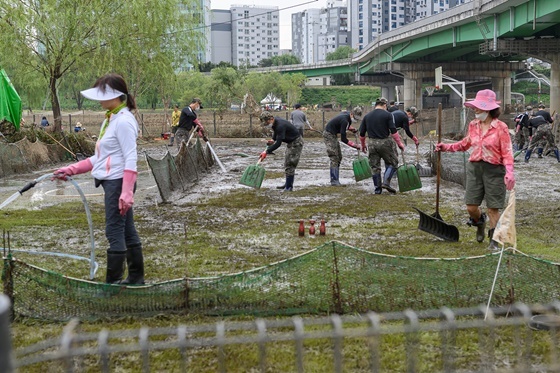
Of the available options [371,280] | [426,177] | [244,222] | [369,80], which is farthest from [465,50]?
[371,280]

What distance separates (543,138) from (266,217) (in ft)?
44.7

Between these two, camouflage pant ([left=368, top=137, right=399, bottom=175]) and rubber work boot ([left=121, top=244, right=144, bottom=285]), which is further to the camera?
camouflage pant ([left=368, top=137, right=399, bottom=175])

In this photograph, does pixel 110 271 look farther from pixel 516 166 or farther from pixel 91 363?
pixel 516 166

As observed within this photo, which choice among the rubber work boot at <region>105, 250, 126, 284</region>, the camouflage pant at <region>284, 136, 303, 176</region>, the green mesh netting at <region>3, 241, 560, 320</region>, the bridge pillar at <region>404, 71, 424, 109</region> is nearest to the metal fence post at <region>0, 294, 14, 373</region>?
the green mesh netting at <region>3, 241, 560, 320</region>

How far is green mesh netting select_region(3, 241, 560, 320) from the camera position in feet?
19.3

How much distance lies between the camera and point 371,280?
19.6 feet

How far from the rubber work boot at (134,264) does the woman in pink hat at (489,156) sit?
388 cm

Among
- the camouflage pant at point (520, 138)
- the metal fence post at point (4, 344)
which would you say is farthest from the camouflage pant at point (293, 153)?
the metal fence post at point (4, 344)

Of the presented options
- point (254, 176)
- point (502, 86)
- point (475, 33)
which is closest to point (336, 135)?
point (254, 176)

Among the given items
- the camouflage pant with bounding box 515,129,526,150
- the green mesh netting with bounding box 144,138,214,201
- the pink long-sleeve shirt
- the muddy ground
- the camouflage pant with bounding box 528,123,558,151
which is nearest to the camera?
the pink long-sleeve shirt

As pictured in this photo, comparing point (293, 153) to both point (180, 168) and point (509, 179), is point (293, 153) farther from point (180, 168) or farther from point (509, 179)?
point (509, 179)

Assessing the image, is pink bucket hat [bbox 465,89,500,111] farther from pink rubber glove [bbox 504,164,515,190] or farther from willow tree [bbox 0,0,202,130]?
willow tree [bbox 0,0,202,130]

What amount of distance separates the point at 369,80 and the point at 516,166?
6598cm

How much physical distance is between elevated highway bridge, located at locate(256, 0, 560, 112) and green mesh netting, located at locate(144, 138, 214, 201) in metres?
17.7
